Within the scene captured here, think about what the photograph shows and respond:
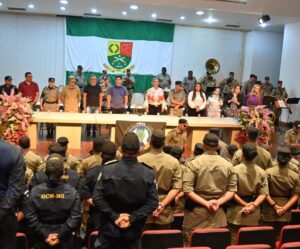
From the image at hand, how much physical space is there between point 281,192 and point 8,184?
284 centimetres

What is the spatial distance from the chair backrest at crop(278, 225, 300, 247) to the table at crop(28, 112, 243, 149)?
18.4 feet

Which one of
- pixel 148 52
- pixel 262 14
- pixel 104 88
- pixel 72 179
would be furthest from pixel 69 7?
pixel 72 179

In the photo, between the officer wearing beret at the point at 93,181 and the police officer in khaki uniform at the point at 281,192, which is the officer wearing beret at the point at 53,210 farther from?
the police officer in khaki uniform at the point at 281,192

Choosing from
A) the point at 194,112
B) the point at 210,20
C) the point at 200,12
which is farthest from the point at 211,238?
the point at 210,20

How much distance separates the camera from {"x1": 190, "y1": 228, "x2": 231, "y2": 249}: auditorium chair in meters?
3.60

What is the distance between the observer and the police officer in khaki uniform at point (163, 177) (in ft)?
13.8

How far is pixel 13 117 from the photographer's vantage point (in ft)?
26.5

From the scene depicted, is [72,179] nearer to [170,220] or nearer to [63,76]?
[170,220]

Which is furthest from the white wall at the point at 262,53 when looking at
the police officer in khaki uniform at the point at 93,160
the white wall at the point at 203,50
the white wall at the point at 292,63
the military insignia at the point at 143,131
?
the police officer in khaki uniform at the point at 93,160

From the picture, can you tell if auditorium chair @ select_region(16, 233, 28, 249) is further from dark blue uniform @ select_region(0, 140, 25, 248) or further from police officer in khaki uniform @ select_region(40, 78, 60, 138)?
police officer in khaki uniform @ select_region(40, 78, 60, 138)

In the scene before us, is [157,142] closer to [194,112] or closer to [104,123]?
[104,123]

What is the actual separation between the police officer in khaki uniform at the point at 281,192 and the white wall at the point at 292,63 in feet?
35.1

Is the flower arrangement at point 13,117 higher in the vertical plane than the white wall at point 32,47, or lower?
lower

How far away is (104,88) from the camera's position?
13.2 m
